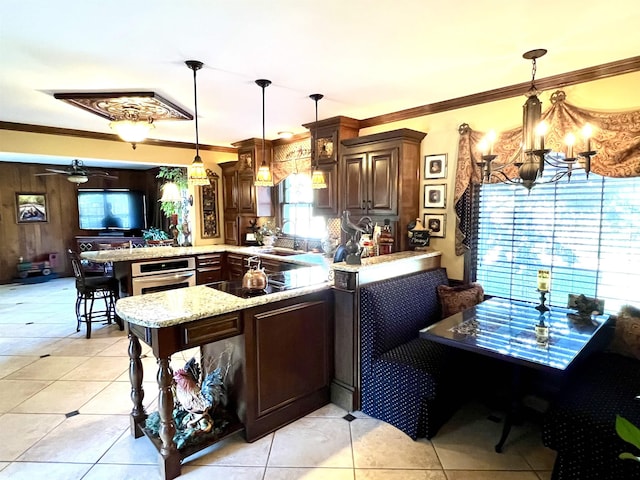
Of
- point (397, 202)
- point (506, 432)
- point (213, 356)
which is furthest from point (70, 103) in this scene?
point (506, 432)

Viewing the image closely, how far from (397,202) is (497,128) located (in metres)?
1.11

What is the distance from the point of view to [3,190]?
7.62m

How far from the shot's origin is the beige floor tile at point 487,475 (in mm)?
2131

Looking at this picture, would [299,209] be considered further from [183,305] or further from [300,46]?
[183,305]

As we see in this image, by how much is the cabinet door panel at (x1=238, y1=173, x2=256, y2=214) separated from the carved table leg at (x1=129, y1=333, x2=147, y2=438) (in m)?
3.50

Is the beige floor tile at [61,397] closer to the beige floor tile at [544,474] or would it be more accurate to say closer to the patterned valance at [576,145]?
the beige floor tile at [544,474]

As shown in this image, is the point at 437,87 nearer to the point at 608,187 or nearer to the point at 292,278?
the point at 608,187

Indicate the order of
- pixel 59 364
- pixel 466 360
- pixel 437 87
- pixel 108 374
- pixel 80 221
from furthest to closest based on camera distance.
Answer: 1. pixel 80 221
2. pixel 59 364
3. pixel 108 374
4. pixel 437 87
5. pixel 466 360

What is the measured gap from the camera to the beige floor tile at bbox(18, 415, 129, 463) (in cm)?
232

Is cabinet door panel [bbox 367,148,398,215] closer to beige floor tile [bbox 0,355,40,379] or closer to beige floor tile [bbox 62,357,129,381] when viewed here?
beige floor tile [bbox 62,357,129,381]

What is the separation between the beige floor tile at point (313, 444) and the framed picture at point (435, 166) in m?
2.48

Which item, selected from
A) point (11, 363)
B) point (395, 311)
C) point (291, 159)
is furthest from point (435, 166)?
point (11, 363)

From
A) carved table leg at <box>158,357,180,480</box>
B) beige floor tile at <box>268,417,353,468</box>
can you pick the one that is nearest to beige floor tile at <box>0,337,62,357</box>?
carved table leg at <box>158,357,180,480</box>

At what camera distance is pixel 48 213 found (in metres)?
8.16
